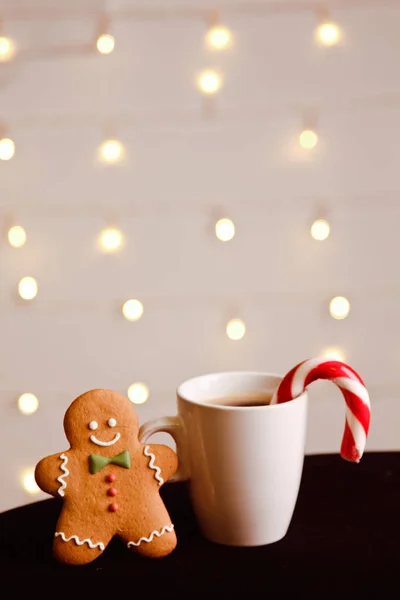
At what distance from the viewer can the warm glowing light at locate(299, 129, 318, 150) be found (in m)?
1.44

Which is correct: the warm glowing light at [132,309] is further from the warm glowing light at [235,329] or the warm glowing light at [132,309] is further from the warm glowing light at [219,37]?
the warm glowing light at [219,37]

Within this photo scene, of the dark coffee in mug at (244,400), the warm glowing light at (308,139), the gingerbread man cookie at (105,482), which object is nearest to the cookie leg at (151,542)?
the gingerbread man cookie at (105,482)

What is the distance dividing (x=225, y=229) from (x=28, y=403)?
20.4 inches

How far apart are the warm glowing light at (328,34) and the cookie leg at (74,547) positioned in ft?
3.56

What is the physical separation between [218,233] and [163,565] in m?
0.91

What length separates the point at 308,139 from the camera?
1.44 meters

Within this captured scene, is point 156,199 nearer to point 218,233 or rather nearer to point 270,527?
point 218,233

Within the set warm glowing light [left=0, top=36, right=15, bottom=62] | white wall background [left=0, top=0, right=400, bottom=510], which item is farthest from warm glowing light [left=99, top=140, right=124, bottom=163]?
warm glowing light [left=0, top=36, right=15, bottom=62]

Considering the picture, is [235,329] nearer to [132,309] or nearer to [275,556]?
[132,309]

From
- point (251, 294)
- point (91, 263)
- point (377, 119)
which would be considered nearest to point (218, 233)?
point (251, 294)

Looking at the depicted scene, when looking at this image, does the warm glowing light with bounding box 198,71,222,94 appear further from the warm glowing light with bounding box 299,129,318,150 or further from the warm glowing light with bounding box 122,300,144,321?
the warm glowing light with bounding box 122,300,144,321

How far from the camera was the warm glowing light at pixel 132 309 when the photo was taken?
4.86 feet

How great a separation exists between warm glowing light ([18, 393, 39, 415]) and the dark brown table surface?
2.54ft

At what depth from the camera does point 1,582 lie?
60 cm
